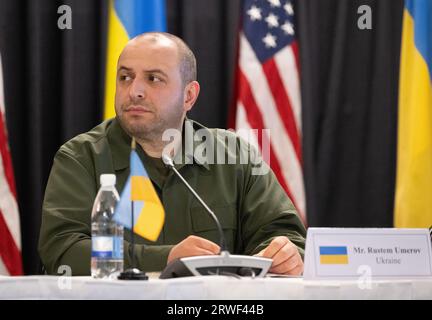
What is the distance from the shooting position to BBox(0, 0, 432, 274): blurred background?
4.12 metres

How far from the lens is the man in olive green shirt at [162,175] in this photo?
2893 millimetres

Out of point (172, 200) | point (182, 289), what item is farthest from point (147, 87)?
point (182, 289)

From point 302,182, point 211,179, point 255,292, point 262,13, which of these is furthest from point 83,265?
point 262,13

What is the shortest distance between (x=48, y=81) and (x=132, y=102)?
1.29 metres

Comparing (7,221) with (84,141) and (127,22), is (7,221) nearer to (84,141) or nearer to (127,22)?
(84,141)

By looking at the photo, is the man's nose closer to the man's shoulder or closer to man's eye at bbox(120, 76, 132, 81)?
man's eye at bbox(120, 76, 132, 81)

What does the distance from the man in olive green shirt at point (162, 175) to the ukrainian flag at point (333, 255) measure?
0.74m

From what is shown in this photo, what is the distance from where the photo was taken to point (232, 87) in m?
4.26

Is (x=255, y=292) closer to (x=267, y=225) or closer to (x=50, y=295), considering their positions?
(x=50, y=295)

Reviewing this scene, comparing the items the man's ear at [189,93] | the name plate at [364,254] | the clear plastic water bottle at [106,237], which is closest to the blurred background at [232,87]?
the man's ear at [189,93]

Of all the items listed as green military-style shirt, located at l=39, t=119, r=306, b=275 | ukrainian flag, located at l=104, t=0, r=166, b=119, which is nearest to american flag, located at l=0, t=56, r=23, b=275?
ukrainian flag, located at l=104, t=0, r=166, b=119

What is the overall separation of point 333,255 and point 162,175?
3.68 ft

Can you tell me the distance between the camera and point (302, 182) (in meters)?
4.14

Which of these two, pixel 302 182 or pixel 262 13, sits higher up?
pixel 262 13
